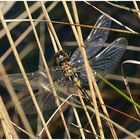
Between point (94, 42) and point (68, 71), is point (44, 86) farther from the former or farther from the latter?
point (94, 42)

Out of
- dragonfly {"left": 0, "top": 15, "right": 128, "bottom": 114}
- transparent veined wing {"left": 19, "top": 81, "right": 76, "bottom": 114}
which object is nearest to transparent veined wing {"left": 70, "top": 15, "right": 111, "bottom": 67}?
dragonfly {"left": 0, "top": 15, "right": 128, "bottom": 114}

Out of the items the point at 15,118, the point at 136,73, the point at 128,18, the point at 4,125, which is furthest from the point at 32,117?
the point at 4,125

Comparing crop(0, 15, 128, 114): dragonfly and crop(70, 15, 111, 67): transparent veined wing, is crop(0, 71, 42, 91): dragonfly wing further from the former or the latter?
crop(70, 15, 111, 67): transparent veined wing

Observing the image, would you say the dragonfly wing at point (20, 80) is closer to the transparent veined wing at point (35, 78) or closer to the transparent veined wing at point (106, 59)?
the transparent veined wing at point (35, 78)

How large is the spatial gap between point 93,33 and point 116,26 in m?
0.93

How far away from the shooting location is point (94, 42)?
4.81ft

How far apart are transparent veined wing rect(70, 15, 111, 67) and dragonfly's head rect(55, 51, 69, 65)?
0.10 feet

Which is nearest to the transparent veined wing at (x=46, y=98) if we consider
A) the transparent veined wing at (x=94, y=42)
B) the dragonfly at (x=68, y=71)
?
the dragonfly at (x=68, y=71)

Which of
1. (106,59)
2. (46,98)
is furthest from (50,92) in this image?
(106,59)

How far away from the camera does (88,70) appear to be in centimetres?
117

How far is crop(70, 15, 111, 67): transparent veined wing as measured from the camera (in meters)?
1.43

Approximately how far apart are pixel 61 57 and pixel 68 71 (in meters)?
0.07

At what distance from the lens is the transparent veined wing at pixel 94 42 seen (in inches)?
56.2

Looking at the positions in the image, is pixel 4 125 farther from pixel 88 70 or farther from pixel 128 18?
pixel 128 18
